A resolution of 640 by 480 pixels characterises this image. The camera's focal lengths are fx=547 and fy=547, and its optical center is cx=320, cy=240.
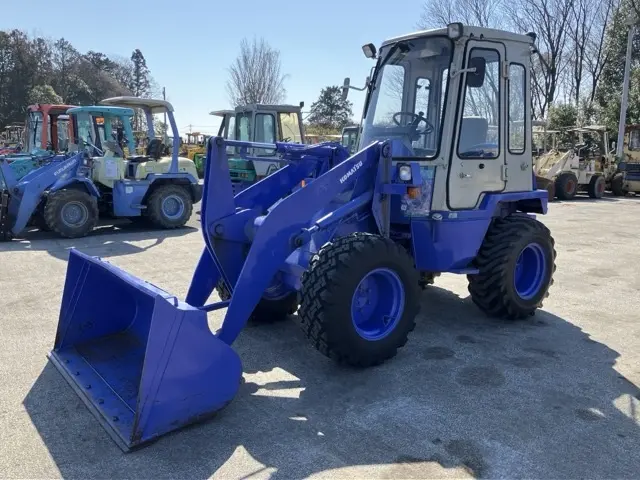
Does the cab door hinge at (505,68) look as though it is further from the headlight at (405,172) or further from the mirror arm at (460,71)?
the headlight at (405,172)

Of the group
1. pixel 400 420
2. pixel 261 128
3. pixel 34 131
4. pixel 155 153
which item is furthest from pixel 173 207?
pixel 400 420

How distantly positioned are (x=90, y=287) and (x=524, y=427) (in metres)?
3.15

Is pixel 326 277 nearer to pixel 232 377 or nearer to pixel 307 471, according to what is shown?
pixel 232 377

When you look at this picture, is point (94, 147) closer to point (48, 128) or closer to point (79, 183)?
point (79, 183)

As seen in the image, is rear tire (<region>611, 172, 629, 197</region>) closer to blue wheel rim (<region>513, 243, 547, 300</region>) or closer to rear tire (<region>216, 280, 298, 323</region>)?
blue wheel rim (<region>513, 243, 547, 300</region>)

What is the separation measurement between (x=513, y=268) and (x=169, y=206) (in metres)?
8.03

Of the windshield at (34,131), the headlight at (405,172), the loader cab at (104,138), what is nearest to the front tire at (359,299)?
the headlight at (405,172)

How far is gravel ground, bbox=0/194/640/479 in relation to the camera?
2949 millimetres

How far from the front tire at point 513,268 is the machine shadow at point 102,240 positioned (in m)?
5.78

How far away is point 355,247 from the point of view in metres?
3.85

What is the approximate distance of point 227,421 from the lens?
3.37 metres

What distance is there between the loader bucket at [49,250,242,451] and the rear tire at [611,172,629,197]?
20975 mm

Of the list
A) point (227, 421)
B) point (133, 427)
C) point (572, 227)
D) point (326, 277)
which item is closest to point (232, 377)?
point (227, 421)

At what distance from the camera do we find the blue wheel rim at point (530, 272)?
17.7ft
